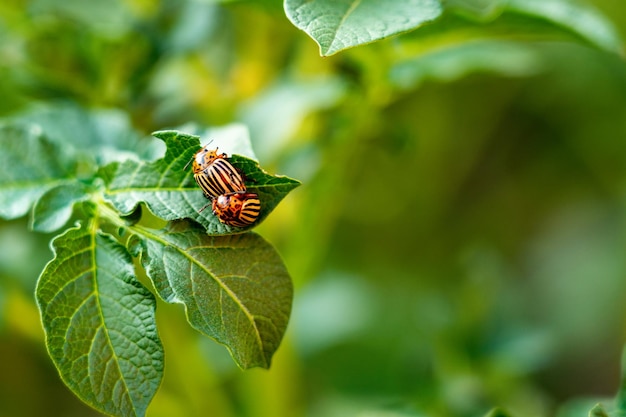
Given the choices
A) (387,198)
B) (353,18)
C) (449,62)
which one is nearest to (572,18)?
(449,62)

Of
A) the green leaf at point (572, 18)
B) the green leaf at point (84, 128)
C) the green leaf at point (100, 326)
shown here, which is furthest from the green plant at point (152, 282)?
the green leaf at point (572, 18)

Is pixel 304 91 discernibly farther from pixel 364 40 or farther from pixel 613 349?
pixel 613 349

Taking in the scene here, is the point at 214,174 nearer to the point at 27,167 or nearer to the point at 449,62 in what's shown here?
the point at 27,167

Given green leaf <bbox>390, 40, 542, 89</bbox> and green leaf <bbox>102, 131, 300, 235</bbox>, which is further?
green leaf <bbox>390, 40, 542, 89</bbox>

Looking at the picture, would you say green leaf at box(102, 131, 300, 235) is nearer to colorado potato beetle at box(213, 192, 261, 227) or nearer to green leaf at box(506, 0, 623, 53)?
colorado potato beetle at box(213, 192, 261, 227)

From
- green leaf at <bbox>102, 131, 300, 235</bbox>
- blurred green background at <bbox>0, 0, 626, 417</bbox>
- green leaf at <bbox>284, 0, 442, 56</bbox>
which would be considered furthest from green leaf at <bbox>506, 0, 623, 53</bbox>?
green leaf at <bbox>102, 131, 300, 235</bbox>

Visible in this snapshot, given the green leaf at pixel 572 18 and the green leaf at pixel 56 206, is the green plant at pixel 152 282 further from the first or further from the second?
the green leaf at pixel 572 18
